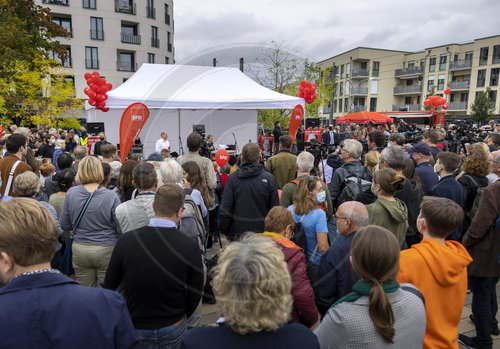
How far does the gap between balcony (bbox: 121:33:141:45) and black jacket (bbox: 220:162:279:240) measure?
32.6 meters

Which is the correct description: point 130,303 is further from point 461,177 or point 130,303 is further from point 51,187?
point 461,177

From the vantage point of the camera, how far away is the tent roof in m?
10.2

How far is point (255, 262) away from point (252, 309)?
16cm

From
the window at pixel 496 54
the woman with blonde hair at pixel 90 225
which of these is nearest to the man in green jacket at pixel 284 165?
the woman with blonde hair at pixel 90 225

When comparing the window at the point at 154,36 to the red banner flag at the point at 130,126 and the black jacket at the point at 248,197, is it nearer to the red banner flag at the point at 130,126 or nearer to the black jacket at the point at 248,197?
the red banner flag at the point at 130,126

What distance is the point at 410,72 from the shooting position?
46.1 m

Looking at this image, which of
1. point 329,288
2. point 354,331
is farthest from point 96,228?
point 354,331

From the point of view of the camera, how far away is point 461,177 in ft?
11.9

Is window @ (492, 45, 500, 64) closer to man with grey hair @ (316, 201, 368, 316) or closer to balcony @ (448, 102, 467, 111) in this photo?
balcony @ (448, 102, 467, 111)

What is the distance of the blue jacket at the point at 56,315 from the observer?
1085mm

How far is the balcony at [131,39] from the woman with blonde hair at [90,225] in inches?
1294

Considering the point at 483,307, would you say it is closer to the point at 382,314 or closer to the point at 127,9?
the point at 382,314

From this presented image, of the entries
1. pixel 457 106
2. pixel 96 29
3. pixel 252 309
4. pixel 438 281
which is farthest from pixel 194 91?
pixel 457 106

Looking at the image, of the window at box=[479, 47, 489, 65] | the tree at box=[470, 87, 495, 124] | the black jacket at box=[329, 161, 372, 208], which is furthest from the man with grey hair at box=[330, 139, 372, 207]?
the window at box=[479, 47, 489, 65]
